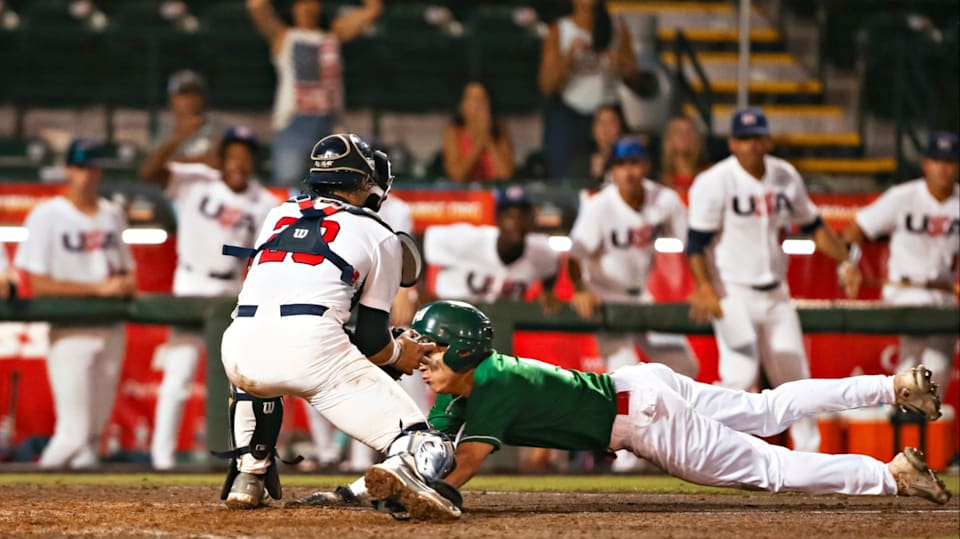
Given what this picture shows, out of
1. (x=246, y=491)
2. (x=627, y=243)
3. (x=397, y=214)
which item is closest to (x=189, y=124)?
(x=397, y=214)

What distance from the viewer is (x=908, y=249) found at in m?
11.1

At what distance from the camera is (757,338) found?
10164 millimetres

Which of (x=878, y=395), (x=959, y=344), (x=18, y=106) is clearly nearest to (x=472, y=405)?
(x=878, y=395)

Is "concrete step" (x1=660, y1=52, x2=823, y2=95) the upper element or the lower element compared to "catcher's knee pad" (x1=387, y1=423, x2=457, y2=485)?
upper

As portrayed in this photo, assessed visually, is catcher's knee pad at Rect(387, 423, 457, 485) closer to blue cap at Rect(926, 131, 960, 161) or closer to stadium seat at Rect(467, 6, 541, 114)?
blue cap at Rect(926, 131, 960, 161)

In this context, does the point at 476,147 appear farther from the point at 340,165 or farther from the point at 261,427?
the point at 261,427

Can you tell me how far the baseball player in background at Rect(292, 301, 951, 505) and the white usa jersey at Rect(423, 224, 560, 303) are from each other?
4115 mm

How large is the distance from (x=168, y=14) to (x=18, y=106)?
63.3 inches

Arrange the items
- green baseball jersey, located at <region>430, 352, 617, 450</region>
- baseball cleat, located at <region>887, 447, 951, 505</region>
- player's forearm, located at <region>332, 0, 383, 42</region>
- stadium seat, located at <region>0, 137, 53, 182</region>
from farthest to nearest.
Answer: stadium seat, located at <region>0, 137, 53, 182</region>, player's forearm, located at <region>332, 0, 383, 42</region>, baseball cleat, located at <region>887, 447, 951, 505</region>, green baseball jersey, located at <region>430, 352, 617, 450</region>

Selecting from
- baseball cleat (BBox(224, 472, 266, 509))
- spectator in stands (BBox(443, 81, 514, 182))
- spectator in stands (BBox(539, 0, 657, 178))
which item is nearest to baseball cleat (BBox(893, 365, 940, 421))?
baseball cleat (BBox(224, 472, 266, 509))

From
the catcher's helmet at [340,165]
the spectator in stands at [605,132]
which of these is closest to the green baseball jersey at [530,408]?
the catcher's helmet at [340,165]

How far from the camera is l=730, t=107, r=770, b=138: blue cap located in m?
10.2

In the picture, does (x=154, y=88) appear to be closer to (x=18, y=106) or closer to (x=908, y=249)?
(x=18, y=106)

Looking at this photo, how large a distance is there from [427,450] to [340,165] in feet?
4.01
